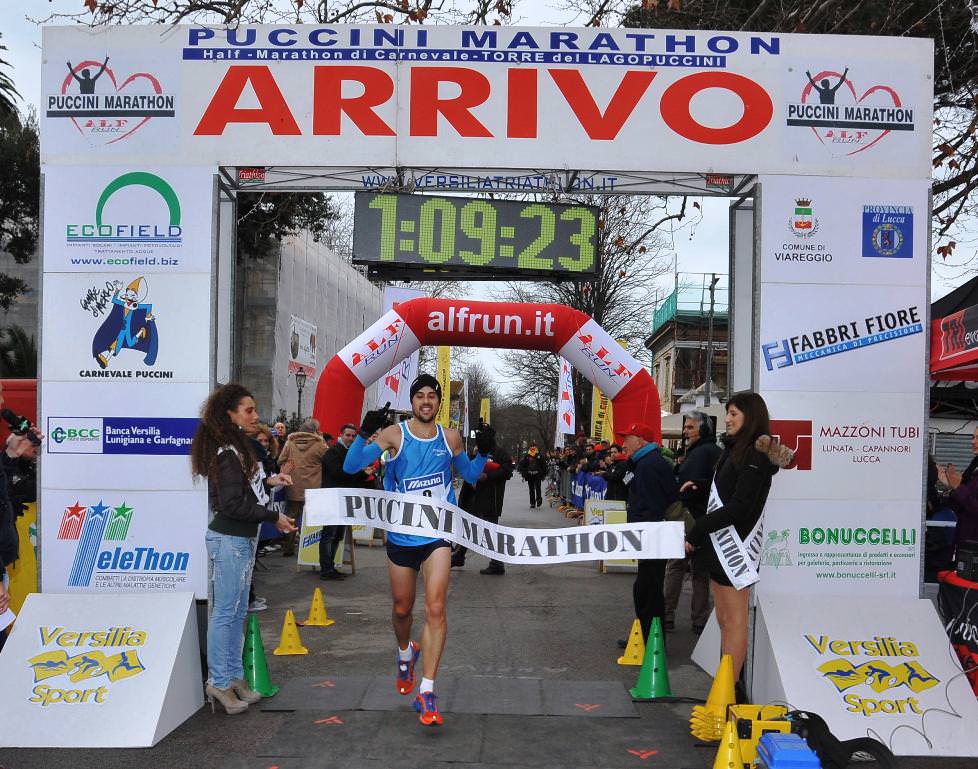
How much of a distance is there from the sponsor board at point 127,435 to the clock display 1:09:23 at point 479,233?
1.78 m

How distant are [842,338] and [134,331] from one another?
15.8 feet

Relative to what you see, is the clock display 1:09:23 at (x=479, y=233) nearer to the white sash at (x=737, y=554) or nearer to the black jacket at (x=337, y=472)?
the white sash at (x=737, y=554)

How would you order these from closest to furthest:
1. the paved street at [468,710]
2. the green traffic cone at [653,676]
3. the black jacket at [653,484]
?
the paved street at [468,710] < the green traffic cone at [653,676] < the black jacket at [653,484]

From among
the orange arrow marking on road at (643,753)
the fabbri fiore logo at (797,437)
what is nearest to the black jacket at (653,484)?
the fabbri fiore logo at (797,437)

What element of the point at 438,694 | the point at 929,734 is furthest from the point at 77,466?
the point at 929,734

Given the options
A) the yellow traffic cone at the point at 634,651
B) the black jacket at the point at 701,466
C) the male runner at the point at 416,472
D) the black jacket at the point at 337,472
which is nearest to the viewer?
the male runner at the point at 416,472

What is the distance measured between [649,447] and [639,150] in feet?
8.50

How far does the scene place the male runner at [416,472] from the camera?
5.91m

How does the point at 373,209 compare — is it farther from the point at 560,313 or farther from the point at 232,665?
the point at 232,665

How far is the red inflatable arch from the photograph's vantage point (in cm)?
779

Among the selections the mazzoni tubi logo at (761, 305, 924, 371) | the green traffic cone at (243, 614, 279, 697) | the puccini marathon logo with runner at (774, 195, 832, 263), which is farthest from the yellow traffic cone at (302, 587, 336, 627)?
the puccini marathon logo with runner at (774, 195, 832, 263)

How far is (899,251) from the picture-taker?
6359mm

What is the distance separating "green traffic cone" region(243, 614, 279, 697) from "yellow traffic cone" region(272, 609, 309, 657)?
1.30 m

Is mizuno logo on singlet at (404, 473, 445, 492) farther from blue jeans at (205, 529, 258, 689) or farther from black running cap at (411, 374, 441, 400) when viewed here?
blue jeans at (205, 529, 258, 689)
